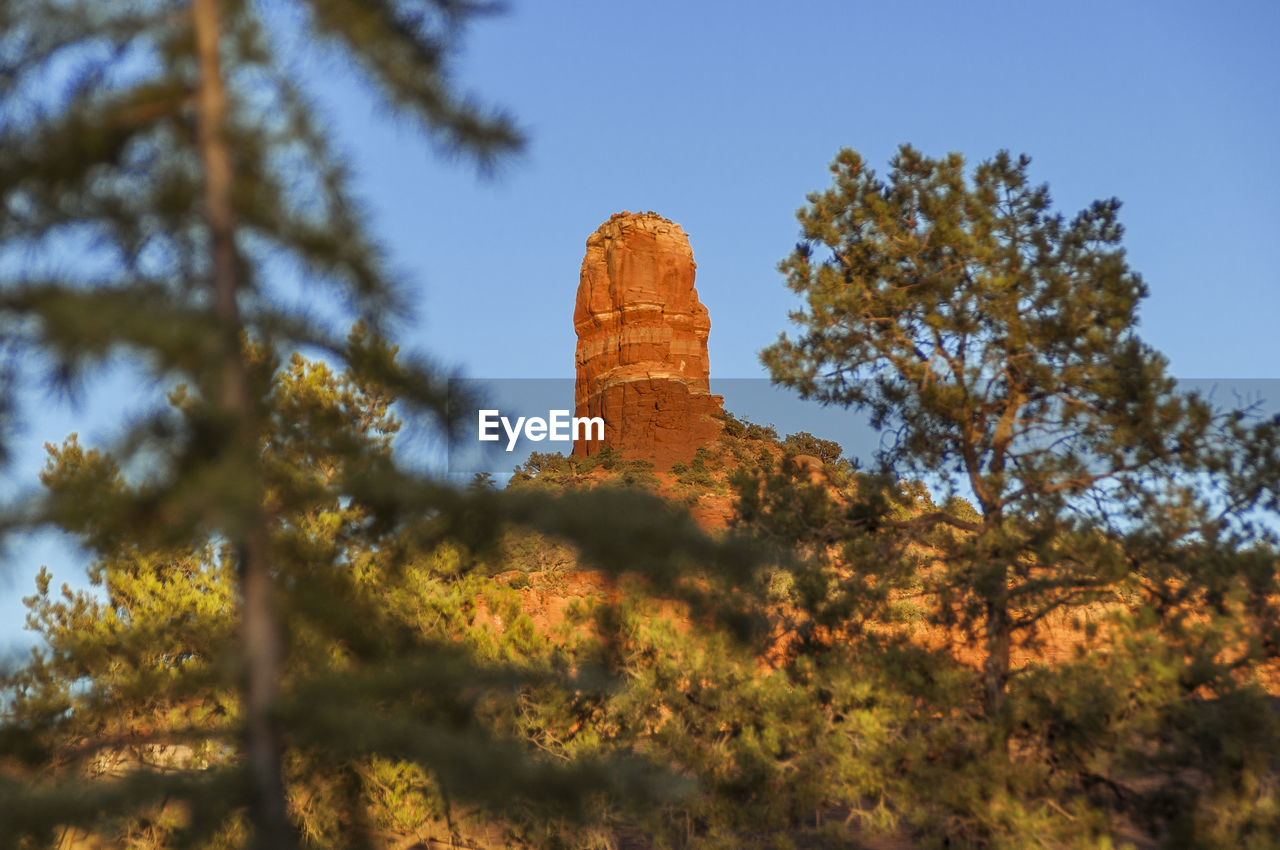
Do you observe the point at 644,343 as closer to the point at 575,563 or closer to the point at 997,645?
the point at 997,645

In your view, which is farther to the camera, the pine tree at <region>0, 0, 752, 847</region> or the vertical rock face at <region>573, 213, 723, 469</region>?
the vertical rock face at <region>573, 213, 723, 469</region>

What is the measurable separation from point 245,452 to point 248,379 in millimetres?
664

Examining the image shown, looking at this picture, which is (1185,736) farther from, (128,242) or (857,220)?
(128,242)

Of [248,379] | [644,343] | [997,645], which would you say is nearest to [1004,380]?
[997,645]

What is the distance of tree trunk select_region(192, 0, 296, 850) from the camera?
16.2ft

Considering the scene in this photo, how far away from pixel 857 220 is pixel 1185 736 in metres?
6.46

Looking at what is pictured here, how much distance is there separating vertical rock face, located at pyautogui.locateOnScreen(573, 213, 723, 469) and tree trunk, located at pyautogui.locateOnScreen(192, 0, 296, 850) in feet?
161

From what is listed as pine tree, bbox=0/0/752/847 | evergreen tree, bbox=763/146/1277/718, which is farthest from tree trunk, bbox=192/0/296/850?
evergreen tree, bbox=763/146/1277/718

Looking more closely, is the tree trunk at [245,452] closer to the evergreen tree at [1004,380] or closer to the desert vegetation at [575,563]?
the desert vegetation at [575,563]

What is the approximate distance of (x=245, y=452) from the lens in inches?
191

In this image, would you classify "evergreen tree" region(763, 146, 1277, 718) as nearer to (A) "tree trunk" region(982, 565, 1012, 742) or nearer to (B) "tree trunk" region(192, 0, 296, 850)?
(A) "tree trunk" region(982, 565, 1012, 742)

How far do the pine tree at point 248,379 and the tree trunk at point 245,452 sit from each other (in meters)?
0.01

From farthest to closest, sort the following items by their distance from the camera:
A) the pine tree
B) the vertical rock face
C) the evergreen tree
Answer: the vertical rock face
the evergreen tree
the pine tree

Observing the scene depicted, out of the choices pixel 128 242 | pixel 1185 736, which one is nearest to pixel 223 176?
pixel 128 242
